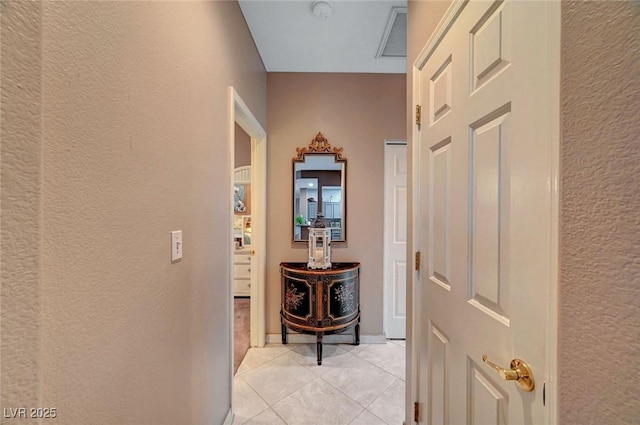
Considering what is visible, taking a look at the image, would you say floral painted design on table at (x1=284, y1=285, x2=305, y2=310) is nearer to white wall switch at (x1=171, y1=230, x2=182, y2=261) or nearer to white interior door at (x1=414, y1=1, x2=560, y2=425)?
white interior door at (x1=414, y1=1, x2=560, y2=425)

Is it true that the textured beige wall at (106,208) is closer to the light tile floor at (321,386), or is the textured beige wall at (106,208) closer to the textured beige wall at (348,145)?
the light tile floor at (321,386)

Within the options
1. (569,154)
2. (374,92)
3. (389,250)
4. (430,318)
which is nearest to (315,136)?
(374,92)

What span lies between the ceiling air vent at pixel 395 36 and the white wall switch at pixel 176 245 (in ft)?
6.47

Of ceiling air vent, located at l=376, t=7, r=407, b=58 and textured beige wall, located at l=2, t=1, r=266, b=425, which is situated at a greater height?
ceiling air vent, located at l=376, t=7, r=407, b=58

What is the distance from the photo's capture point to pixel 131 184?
2.47ft

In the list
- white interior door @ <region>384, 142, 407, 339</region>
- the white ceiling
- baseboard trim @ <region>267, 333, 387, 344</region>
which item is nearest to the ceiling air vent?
the white ceiling

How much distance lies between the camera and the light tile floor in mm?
1626

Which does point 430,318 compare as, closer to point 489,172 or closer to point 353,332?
point 489,172

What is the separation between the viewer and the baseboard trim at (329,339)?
8.23ft

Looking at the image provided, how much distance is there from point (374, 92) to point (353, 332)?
8.05 ft

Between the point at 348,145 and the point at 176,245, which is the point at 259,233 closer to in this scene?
the point at 348,145

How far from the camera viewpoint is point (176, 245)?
1003 mm

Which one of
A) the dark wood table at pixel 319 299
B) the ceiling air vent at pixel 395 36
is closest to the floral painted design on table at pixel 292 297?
the dark wood table at pixel 319 299

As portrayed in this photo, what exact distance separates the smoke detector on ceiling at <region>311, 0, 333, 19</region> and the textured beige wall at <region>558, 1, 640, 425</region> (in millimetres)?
1580
